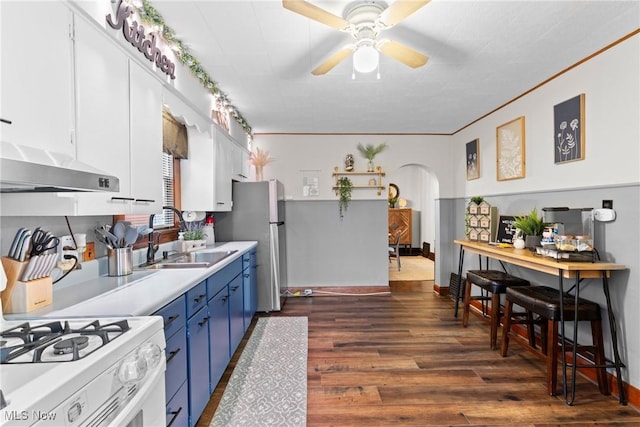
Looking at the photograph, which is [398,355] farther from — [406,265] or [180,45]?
[406,265]

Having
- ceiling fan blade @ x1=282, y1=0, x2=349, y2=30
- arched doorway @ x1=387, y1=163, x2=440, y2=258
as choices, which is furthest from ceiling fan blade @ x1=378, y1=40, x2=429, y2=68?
arched doorway @ x1=387, y1=163, x2=440, y2=258

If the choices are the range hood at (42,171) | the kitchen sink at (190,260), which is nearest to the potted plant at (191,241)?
the kitchen sink at (190,260)

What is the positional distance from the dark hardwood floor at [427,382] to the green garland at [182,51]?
2518 mm

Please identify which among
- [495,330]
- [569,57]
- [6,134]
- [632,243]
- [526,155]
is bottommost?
[495,330]

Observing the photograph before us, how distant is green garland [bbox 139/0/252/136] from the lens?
1999mm

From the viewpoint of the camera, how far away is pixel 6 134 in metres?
1.10

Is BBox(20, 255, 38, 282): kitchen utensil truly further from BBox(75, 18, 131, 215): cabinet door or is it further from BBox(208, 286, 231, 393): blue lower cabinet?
BBox(208, 286, 231, 393): blue lower cabinet

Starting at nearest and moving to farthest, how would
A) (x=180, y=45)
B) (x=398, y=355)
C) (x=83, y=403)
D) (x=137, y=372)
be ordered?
(x=83, y=403) → (x=137, y=372) → (x=180, y=45) → (x=398, y=355)

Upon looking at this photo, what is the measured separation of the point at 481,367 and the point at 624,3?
8.82 feet

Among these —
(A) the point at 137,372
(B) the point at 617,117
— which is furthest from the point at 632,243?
(A) the point at 137,372

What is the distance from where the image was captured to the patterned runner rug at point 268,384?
6.89 feet

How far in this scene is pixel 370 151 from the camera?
16.5 feet

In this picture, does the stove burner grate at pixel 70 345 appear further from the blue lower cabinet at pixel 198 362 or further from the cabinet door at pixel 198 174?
the cabinet door at pixel 198 174

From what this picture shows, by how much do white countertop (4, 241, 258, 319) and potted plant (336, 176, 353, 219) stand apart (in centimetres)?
316
